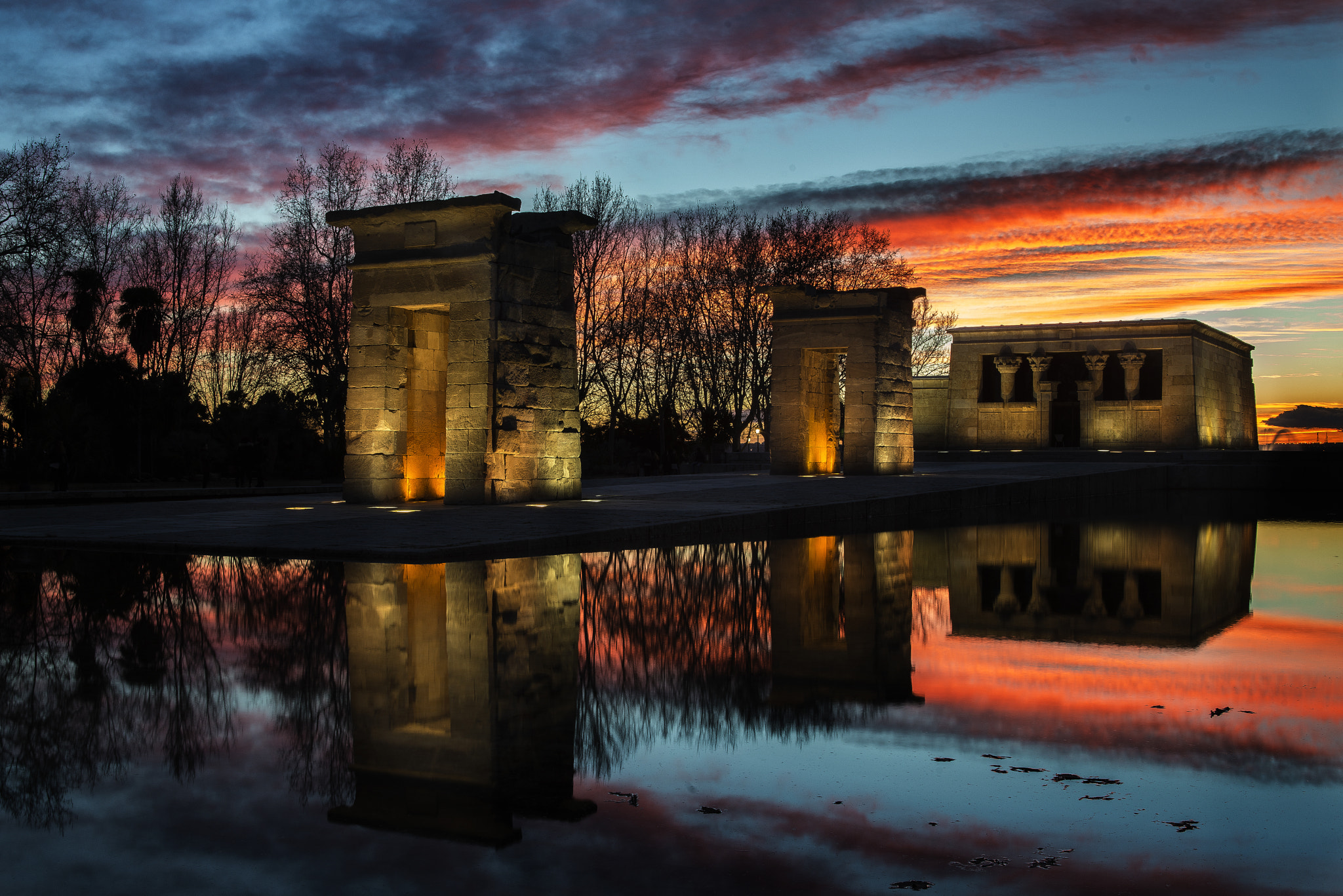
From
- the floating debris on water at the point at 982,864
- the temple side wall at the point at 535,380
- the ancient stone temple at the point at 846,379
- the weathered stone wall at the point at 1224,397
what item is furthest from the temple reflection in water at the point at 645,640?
the weathered stone wall at the point at 1224,397

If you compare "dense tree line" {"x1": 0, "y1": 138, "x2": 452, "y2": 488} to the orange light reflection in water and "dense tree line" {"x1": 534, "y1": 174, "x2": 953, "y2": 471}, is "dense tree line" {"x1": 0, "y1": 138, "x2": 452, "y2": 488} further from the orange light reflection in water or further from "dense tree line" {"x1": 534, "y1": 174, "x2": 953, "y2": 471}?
the orange light reflection in water

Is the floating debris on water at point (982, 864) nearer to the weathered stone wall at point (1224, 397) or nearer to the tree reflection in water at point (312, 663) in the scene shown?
the tree reflection in water at point (312, 663)

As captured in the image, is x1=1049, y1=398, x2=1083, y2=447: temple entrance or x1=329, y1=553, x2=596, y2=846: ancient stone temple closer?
x1=329, y1=553, x2=596, y2=846: ancient stone temple

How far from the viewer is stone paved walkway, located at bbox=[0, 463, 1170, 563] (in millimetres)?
10547

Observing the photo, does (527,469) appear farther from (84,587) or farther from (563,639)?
(563,639)

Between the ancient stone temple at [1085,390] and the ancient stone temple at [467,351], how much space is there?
27.5m

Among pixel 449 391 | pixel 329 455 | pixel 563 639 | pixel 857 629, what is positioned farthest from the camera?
pixel 329 455

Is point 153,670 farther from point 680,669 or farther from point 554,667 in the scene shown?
point 680,669

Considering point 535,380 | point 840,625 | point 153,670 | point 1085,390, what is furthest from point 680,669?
Answer: point 1085,390

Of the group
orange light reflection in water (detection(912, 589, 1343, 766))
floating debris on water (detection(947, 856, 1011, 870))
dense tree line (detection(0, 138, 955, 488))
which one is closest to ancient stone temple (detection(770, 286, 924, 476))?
dense tree line (detection(0, 138, 955, 488))

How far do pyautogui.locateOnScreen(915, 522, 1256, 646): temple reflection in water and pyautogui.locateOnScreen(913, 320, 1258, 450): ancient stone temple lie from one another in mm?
24545

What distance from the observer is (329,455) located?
3378 centimetres

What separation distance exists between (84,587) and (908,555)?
301 inches

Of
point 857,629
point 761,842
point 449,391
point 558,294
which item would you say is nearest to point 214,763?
point 761,842
